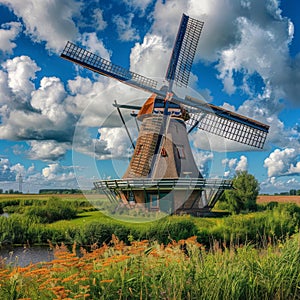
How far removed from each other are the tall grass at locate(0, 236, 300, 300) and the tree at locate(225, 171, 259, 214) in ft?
65.6

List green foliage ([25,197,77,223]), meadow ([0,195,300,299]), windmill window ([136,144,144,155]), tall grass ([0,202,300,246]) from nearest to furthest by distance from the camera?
meadow ([0,195,300,299]) < tall grass ([0,202,300,246]) < windmill window ([136,144,144,155]) < green foliage ([25,197,77,223])

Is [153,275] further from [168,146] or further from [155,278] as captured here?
[168,146]

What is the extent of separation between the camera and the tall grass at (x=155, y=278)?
382cm

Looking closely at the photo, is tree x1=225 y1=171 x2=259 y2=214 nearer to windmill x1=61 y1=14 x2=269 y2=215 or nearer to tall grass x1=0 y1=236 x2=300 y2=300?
windmill x1=61 y1=14 x2=269 y2=215

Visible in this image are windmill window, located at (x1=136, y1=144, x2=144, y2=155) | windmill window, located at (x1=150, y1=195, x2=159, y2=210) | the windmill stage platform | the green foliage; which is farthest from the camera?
the green foliage

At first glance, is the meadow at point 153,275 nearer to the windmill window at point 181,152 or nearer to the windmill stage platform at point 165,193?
the windmill stage platform at point 165,193

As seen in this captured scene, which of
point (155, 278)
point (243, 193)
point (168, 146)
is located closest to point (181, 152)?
point (168, 146)

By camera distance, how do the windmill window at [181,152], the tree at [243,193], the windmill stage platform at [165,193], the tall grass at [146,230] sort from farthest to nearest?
the tree at [243,193], the windmill window at [181,152], the windmill stage platform at [165,193], the tall grass at [146,230]

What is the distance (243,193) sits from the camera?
83.5 ft

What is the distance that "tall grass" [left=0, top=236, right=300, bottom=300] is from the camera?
12.5 feet

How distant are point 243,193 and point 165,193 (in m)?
9.35

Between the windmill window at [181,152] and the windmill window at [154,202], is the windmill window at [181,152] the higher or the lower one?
the higher one

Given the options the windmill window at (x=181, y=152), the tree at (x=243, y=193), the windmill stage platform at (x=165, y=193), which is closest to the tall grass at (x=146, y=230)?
the windmill stage platform at (x=165, y=193)

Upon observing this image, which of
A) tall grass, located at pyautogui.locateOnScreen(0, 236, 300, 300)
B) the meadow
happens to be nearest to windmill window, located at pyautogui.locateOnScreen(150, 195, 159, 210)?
the meadow
